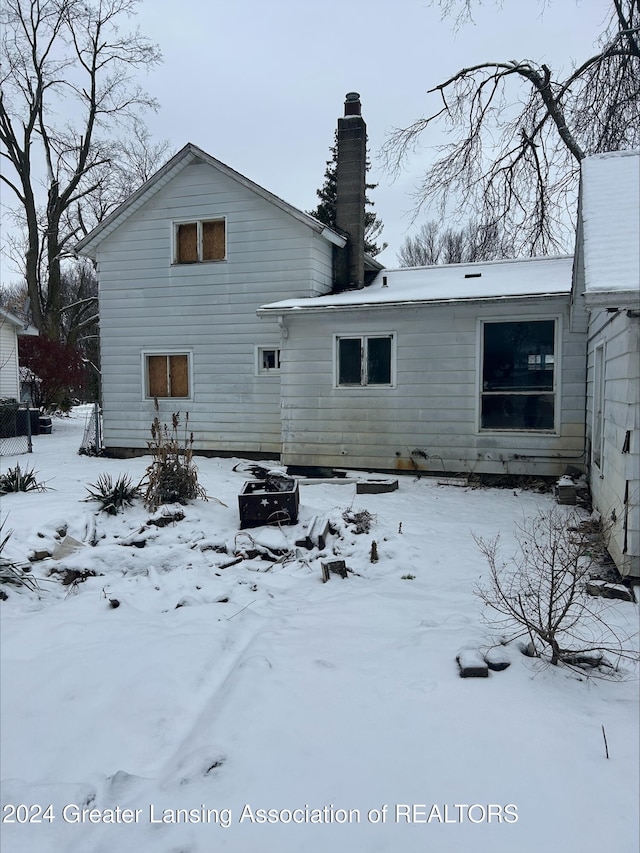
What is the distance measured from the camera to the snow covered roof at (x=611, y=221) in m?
4.14

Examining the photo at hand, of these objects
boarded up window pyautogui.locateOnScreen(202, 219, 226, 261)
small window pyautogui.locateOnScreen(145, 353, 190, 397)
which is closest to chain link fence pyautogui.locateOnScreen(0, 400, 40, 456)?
small window pyautogui.locateOnScreen(145, 353, 190, 397)

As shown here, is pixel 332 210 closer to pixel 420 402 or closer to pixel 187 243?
pixel 187 243

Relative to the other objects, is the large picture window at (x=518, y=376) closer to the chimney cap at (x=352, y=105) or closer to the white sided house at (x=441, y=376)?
the white sided house at (x=441, y=376)

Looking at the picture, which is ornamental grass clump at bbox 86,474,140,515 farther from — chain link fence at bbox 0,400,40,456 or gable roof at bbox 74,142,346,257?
chain link fence at bbox 0,400,40,456

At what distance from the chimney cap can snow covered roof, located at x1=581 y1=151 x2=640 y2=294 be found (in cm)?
786

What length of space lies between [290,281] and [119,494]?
240 inches

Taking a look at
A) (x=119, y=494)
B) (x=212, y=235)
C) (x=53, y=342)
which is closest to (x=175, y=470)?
(x=119, y=494)

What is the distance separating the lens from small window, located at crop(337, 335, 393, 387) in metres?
9.77

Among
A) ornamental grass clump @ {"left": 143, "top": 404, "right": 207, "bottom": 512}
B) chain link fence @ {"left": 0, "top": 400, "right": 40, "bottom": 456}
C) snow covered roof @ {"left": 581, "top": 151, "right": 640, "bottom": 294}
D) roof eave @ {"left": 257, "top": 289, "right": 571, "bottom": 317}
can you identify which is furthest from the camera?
chain link fence @ {"left": 0, "top": 400, "right": 40, "bottom": 456}

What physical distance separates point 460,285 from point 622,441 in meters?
5.61

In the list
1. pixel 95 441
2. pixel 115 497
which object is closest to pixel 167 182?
pixel 95 441

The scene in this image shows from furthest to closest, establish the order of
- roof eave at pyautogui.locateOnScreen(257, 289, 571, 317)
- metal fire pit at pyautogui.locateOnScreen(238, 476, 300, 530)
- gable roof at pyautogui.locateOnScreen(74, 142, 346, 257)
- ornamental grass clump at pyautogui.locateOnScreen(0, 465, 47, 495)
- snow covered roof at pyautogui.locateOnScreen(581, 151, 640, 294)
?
gable roof at pyautogui.locateOnScreen(74, 142, 346, 257) < roof eave at pyautogui.locateOnScreen(257, 289, 571, 317) < ornamental grass clump at pyautogui.locateOnScreen(0, 465, 47, 495) < metal fire pit at pyautogui.locateOnScreen(238, 476, 300, 530) < snow covered roof at pyautogui.locateOnScreen(581, 151, 640, 294)

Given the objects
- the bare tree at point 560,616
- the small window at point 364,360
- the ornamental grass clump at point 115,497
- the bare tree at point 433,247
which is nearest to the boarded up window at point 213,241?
the small window at point 364,360

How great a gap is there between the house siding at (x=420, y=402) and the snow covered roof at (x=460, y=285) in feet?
0.59
